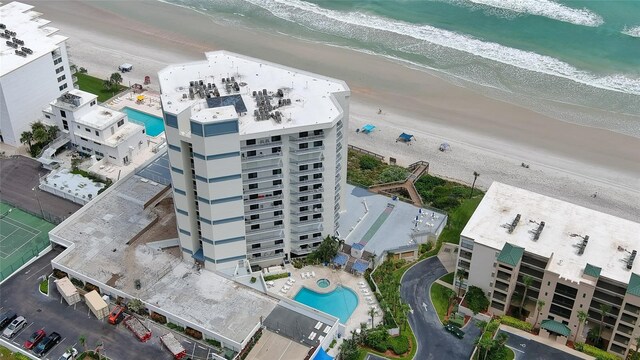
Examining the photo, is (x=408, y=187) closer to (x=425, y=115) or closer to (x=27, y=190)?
(x=425, y=115)

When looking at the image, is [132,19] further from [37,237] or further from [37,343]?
[37,343]

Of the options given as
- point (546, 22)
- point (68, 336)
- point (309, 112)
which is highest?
point (309, 112)

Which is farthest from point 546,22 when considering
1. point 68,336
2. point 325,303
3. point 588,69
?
point 68,336

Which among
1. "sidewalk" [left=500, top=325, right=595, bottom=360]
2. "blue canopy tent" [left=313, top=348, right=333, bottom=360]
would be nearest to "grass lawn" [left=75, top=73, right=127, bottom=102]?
"blue canopy tent" [left=313, top=348, right=333, bottom=360]

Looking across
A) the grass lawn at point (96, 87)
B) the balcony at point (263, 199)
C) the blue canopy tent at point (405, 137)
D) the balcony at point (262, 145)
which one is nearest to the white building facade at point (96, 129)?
the grass lawn at point (96, 87)

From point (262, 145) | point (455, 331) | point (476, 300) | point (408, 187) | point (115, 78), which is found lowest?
point (455, 331)

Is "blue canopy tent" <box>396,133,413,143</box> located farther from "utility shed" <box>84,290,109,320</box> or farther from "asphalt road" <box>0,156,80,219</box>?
"utility shed" <box>84,290,109,320</box>

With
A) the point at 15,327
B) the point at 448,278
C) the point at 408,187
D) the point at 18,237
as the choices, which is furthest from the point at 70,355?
the point at 408,187
